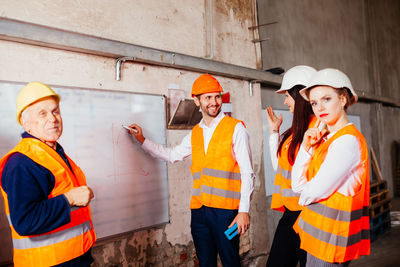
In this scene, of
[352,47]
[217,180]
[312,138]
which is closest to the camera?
[312,138]

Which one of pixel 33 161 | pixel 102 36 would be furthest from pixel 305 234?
pixel 102 36

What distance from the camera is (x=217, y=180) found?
7.37 feet

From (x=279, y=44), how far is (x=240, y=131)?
3051 mm

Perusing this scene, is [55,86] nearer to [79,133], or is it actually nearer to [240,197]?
[79,133]

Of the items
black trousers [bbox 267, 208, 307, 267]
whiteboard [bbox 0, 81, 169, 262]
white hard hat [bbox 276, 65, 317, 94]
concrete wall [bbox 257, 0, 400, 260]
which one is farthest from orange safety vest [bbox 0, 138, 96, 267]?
concrete wall [bbox 257, 0, 400, 260]

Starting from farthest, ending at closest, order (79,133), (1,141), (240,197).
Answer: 1. (79,133)
2. (240,197)
3. (1,141)

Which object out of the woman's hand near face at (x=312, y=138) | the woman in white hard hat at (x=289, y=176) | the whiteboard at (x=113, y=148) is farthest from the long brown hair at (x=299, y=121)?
the whiteboard at (x=113, y=148)

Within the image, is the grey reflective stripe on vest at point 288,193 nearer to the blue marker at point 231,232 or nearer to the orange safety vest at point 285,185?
the orange safety vest at point 285,185

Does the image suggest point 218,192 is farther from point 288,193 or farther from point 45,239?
point 45,239

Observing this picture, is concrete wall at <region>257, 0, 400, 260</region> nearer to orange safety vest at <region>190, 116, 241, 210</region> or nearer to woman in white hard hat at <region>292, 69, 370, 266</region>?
orange safety vest at <region>190, 116, 241, 210</region>

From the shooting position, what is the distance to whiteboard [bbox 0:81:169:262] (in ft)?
7.90

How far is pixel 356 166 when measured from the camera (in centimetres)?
144

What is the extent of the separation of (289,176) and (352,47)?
6000 mm

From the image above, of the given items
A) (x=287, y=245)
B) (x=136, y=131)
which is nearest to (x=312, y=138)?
(x=287, y=245)
